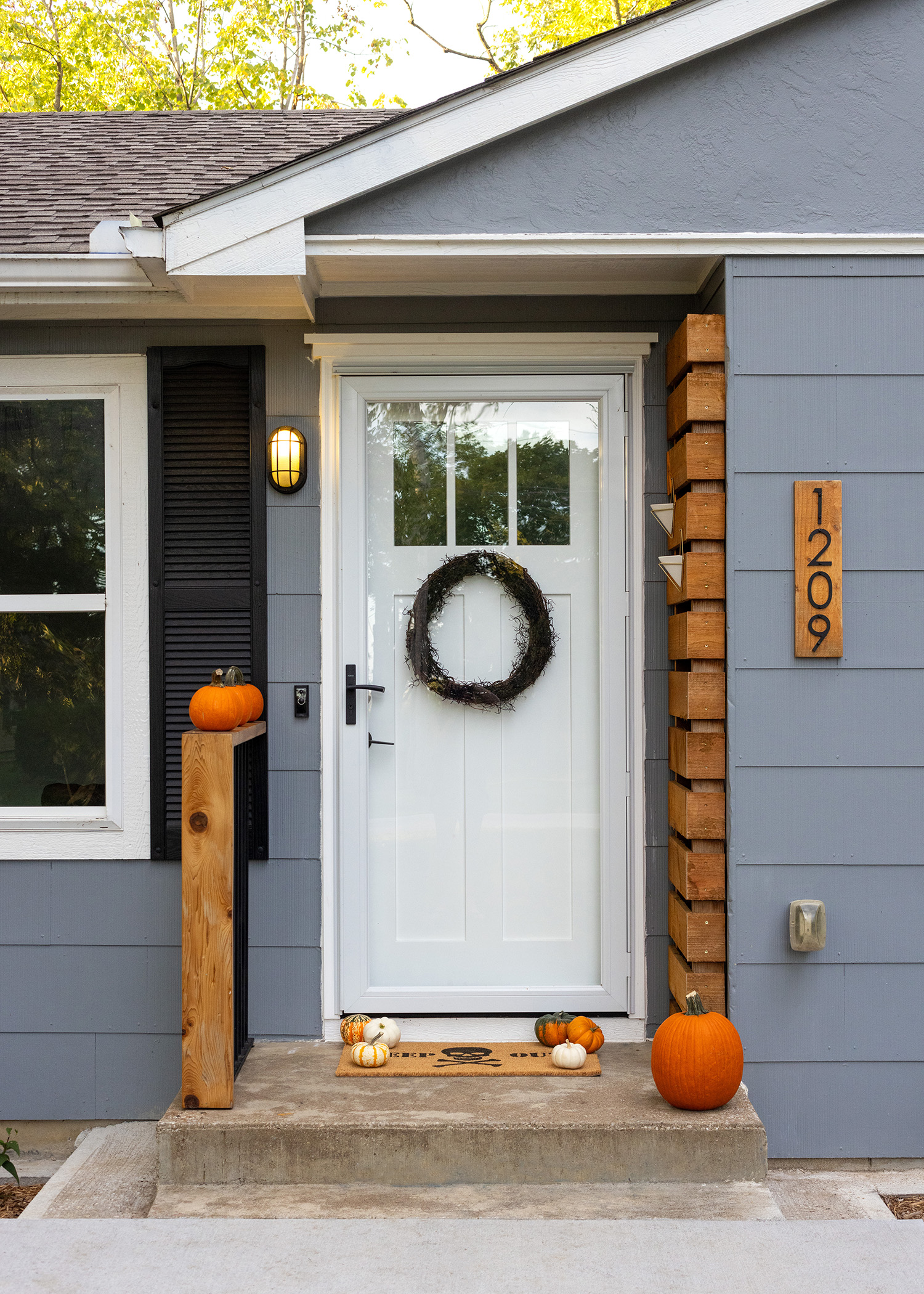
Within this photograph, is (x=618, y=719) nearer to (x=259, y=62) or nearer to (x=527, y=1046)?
(x=527, y=1046)

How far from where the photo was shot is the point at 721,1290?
206 cm

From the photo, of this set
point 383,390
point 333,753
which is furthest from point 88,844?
point 383,390

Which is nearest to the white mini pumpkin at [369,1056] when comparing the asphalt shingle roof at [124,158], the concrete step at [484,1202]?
the concrete step at [484,1202]

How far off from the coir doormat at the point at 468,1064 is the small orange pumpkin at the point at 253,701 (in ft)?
3.33

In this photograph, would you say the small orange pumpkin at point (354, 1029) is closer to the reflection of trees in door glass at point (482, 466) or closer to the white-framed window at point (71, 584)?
the white-framed window at point (71, 584)

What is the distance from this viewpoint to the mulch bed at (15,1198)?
2779 millimetres

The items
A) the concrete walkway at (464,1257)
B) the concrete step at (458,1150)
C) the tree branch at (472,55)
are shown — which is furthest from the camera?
the tree branch at (472,55)

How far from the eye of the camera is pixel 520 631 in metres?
3.17

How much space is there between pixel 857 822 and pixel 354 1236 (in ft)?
5.49

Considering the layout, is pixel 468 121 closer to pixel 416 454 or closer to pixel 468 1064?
pixel 416 454

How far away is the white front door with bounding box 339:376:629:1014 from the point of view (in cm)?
314

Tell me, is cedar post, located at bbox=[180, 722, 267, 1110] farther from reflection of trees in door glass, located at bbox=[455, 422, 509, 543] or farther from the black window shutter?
reflection of trees in door glass, located at bbox=[455, 422, 509, 543]

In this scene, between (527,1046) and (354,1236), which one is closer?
(354,1236)

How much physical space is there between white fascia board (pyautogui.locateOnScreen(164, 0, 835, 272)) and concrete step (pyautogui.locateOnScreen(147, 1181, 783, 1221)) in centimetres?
237
